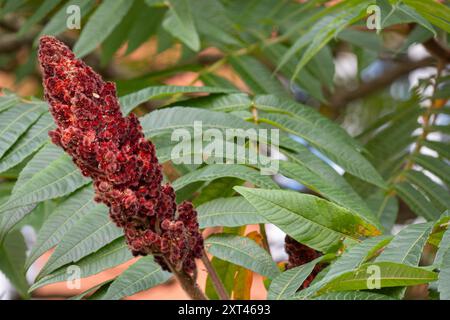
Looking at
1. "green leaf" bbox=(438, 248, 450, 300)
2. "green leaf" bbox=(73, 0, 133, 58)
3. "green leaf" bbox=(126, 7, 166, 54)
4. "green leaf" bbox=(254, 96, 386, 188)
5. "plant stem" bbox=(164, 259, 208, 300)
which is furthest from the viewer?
"green leaf" bbox=(126, 7, 166, 54)

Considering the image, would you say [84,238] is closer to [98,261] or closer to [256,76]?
[98,261]

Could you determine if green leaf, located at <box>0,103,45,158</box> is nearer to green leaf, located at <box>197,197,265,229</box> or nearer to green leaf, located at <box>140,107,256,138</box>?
green leaf, located at <box>140,107,256,138</box>

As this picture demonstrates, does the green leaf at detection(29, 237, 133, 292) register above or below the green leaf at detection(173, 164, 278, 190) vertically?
below

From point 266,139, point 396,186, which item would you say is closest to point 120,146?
point 266,139

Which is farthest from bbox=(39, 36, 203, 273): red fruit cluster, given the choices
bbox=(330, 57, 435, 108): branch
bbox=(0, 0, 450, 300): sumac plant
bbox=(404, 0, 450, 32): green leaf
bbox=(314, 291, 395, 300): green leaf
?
bbox=(330, 57, 435, 108): branch

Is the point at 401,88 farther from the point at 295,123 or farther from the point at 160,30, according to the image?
the point at 295,123

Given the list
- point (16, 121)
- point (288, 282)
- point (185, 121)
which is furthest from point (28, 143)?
point (288, 282)

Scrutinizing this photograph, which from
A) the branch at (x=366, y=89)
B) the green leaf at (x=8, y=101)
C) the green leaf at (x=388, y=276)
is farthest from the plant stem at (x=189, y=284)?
the branch at (x=366, y=89)

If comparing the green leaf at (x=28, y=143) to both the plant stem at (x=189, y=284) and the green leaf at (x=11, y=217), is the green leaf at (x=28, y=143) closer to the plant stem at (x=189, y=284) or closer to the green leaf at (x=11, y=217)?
the green leaf at (x=11, y=217)
